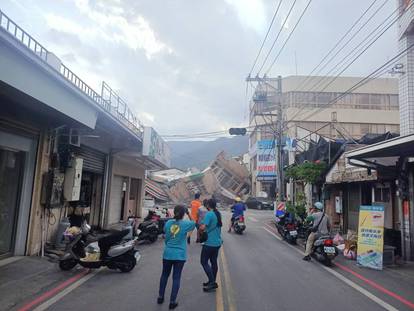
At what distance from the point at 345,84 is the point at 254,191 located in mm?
19482

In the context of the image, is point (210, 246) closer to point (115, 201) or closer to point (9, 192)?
point (9, 192)

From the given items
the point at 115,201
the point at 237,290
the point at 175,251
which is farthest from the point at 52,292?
the point at 115,201

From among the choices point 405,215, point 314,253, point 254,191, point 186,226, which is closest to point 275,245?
point 314,253

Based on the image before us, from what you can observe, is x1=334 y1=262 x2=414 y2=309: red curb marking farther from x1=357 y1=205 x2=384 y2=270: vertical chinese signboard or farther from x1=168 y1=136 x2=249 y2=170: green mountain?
x1=168 y1=136 x2=249 y2=170: green mountain

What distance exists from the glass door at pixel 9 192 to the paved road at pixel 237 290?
2.71m

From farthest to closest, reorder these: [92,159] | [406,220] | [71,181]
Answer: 1. [92,159]
2. [71,181]
3. [406,220]

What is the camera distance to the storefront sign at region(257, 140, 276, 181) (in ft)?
142

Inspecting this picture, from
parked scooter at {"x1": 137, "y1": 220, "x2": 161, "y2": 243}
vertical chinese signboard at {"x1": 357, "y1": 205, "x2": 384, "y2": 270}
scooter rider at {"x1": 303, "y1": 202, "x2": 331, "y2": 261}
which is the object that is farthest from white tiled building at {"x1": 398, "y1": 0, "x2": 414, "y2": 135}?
parked scooter at {"x1": 137, "y1": 220, "x2": 161, "y2": 243}

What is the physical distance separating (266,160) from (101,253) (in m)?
37.8

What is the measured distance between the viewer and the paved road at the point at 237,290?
5508 millimetres

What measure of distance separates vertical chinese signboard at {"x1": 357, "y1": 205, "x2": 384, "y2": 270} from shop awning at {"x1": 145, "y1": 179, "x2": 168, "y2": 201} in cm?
2843

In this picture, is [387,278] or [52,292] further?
[387,278]

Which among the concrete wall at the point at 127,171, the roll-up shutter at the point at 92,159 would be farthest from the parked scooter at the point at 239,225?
the roll-up shutter at the point at 92,159

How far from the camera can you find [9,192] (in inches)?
336
